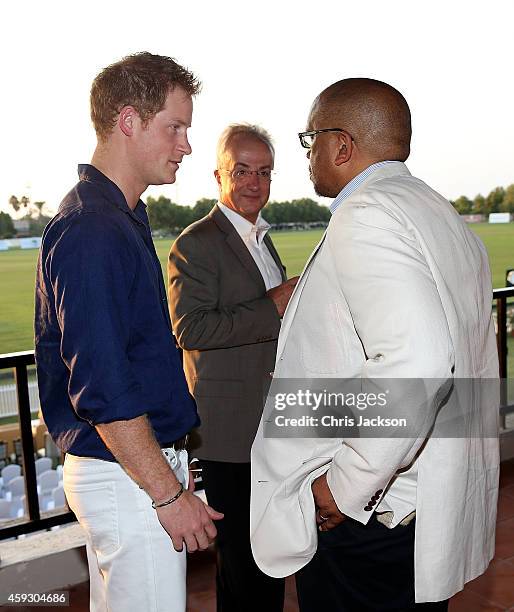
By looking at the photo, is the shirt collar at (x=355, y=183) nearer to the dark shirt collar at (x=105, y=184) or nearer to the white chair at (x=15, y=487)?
the dark shirt collar at (x=105, y=184)

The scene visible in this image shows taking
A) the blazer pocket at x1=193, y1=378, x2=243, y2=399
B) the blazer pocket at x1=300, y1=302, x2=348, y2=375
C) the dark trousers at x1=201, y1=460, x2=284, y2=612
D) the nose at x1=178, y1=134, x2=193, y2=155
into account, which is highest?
A: the nose at x1=178, y1=134, x2=193, y2=155

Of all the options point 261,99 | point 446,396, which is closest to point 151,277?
point 446,396

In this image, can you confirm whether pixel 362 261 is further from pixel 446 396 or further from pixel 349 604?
pixel 349 604

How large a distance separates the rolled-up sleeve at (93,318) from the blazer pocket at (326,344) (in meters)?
0.32

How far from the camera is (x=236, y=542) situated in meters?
1.91

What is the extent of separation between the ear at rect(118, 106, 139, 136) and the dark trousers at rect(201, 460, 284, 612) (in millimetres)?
1047

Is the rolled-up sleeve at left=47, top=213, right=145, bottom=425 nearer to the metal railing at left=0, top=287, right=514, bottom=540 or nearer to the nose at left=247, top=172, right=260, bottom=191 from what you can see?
the nose at left=247, top=172, right=260, bottom=191

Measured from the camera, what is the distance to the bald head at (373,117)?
1.24m

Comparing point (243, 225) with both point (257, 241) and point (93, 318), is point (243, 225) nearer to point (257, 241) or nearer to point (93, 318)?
point (257, 241)

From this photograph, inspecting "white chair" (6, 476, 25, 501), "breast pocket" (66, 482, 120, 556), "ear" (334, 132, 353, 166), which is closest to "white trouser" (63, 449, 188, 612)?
"breast pocket" (66, 482, 120, 556)

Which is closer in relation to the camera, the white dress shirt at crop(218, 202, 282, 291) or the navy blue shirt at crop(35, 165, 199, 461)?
the navy blue shirt at crop(35, 165, 199, 461)

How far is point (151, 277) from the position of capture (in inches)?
48.4

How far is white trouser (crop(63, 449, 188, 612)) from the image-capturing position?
4.00 ft

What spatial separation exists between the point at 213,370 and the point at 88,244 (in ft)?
2.83
